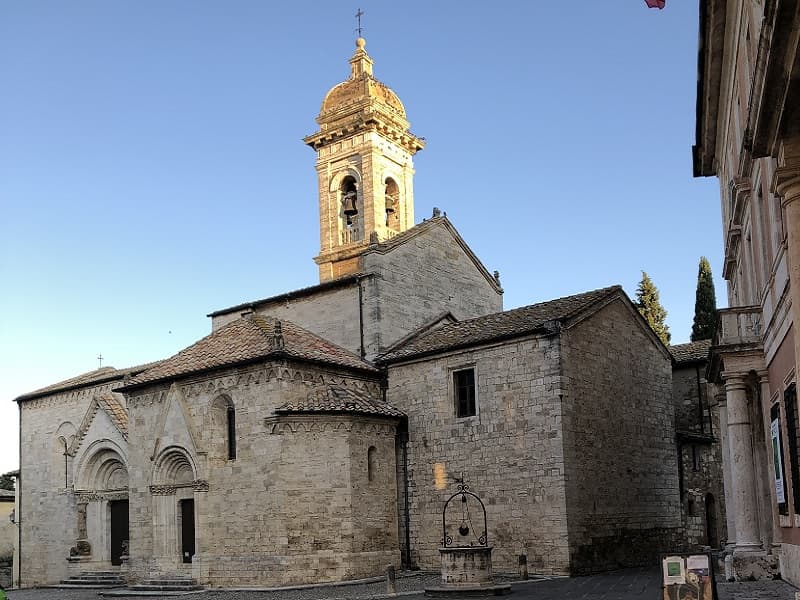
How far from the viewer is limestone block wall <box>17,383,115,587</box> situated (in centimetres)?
3438

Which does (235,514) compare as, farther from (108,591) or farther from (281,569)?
(108,591)

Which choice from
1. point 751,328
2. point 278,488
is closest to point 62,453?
point 278,488

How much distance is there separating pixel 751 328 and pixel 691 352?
51.8 feet

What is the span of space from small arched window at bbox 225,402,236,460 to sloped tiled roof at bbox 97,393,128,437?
23.5ft

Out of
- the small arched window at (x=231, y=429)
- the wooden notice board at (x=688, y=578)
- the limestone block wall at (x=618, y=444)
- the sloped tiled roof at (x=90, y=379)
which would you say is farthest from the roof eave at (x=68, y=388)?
the wooden notice board at (x=688, y=578)

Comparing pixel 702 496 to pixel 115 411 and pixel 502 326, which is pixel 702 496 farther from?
pixel 115 411

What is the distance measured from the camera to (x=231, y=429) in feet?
85.5

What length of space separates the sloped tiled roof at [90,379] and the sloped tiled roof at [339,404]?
11.2 m

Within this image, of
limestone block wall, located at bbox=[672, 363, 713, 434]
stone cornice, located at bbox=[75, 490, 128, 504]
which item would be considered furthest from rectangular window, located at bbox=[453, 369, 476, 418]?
stone cornice, located at bbox=[75, 490, 128, 504]

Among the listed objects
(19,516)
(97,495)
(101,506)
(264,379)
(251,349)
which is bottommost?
(19,516)

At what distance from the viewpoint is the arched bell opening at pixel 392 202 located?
123 ft

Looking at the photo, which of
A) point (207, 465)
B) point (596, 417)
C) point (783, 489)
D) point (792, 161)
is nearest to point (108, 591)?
point (207, 465)

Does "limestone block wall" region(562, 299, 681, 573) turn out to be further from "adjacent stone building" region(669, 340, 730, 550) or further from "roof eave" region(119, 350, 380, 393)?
"roof eave" region(119, 350, 380, 393)

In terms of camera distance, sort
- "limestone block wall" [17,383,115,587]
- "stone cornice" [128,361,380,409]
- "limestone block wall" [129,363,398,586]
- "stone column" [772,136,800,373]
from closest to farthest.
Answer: "stone column" [772,136,800,373] → "limestone block wall" [129,363,398,586] → "stone cornice" [128,361,380,409] → "limestone block wall" [17,383,115,587]
